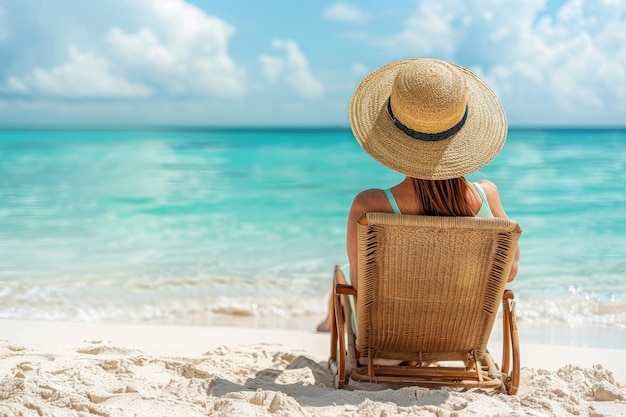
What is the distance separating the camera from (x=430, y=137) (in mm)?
2627

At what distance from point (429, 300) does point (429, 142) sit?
0.64 metres

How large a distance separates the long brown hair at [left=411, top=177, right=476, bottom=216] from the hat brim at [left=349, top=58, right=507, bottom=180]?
0.31ft

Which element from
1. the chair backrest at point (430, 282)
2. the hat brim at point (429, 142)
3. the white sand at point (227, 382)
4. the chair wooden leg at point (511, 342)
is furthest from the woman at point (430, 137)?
the white sand at point (227, 382)

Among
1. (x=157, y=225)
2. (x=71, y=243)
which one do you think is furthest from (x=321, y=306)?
(x=157, y=225)

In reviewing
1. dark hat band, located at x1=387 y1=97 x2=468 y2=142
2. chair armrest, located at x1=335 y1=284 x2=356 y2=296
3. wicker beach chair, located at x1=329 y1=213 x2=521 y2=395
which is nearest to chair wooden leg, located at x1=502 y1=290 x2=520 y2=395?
wicker beach chair, located at x1=329 y1=213 x2=521 y2=395

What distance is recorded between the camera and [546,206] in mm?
9688

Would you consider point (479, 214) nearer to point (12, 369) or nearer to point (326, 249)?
point (12, 369)

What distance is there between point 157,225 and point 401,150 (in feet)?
20.6

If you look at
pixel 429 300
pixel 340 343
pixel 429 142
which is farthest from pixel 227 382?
pixel 429 142

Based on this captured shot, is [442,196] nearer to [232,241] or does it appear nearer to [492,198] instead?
[492,198]

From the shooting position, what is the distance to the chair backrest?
2.60 meters

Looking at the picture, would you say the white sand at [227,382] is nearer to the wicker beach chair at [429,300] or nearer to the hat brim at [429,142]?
the wicker beach chair at [429,300]

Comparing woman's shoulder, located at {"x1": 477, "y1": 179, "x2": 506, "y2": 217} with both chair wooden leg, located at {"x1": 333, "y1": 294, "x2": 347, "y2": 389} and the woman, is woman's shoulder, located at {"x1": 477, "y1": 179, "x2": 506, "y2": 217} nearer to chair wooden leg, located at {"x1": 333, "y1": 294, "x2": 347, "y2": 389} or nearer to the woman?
the woman

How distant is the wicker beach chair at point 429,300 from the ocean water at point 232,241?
53cm
